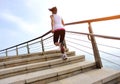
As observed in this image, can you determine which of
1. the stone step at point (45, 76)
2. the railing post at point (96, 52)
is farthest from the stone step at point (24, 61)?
the railing post at point (96, 52)

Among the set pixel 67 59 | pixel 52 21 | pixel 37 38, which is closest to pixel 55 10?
pixel 52 21

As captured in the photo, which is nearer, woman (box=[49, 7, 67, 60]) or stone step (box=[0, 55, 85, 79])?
stone step (box=[0, 55, 85, 79])

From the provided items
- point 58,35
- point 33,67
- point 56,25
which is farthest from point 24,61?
point 56,25

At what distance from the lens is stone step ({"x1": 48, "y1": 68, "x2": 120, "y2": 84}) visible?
133 inches

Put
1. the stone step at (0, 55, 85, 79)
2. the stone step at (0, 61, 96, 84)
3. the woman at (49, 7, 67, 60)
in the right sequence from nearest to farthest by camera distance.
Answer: the stone step at (0, 61, 96, 84)
the stone step at (0, 55, 85, 79)
the woman at (49, 7, 67, 60)

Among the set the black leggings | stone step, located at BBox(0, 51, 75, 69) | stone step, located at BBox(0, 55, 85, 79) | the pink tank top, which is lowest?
stone step, located at BBox(0, 55, 85, 79)

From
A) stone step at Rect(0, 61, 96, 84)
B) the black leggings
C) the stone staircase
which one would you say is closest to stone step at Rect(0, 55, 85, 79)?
the stone staircase

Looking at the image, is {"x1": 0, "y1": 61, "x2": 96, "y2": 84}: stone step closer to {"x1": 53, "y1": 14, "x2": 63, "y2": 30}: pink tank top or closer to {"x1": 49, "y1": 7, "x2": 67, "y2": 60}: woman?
{"x1": 49, "y1": 7, "x2": 67, "y2": 60}: woman

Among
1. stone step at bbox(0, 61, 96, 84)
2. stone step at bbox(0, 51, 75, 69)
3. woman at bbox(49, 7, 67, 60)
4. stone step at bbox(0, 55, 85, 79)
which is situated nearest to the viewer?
stone step at bbox(0, 61, 96, 84)

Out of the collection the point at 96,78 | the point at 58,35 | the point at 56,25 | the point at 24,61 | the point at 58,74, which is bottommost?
the point at 96,78

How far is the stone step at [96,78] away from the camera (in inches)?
133

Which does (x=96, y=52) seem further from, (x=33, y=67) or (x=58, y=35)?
(x=33, y=67)

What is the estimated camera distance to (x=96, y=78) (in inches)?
138

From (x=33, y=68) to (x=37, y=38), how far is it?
3.07 m
